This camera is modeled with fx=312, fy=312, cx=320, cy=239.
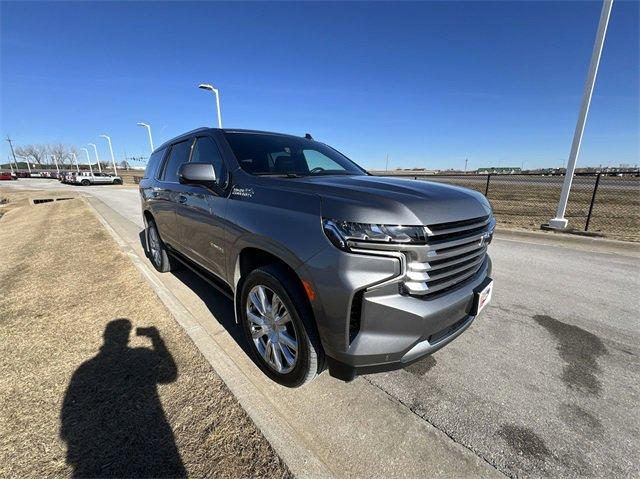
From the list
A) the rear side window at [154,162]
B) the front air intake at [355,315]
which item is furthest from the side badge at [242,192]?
the rear side window at [154,162]

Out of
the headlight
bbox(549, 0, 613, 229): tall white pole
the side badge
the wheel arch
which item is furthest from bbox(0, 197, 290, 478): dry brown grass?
bbox(549, 0, 613, 229): tall white pole

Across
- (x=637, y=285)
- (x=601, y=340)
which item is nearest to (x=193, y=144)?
(x=601, y=340)

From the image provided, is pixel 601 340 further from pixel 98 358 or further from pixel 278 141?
pixel 98 358

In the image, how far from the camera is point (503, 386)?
231cm

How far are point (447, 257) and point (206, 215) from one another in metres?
2.20

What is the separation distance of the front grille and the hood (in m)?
0.07

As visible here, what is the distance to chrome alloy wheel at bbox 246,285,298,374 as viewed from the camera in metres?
2.19

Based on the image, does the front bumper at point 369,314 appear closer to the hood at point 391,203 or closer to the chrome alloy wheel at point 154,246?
the hood at point 391,203

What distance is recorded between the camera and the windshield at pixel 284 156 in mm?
2828

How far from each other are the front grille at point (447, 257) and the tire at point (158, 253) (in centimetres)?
402

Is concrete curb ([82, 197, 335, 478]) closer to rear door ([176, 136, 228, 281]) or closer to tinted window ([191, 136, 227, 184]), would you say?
rear door ([176, 136, 228, 281])

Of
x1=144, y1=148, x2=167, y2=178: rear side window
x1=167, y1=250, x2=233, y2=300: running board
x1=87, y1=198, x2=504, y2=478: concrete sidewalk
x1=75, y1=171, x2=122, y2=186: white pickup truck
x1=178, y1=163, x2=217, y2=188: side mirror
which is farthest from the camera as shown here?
x1=75, y1=171, x2=122, y2=186: white pickup truck

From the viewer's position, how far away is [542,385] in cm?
232

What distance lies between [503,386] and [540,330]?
3.71ft
